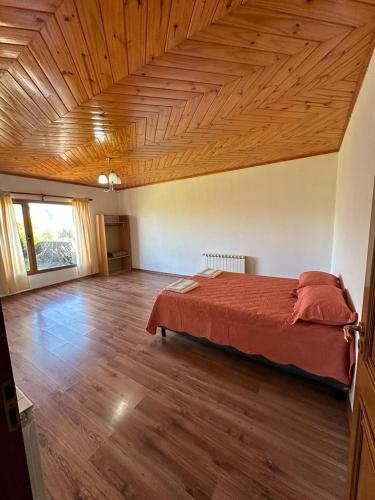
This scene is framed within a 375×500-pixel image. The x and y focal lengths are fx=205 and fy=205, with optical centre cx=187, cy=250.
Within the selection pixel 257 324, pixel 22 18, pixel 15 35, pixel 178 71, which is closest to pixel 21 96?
pixel 15 35

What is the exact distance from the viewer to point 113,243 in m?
6.22

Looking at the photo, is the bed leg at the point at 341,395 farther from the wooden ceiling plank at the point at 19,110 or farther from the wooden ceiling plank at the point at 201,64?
the wooden ceiling plank at the point at 19,110

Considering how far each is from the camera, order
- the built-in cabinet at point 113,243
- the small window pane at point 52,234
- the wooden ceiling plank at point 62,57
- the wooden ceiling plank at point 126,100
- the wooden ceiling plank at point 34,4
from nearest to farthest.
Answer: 1. the wooden ceiling plank at point 34,4
2. the wooden ceiling plank at point 62,57
3. the wooden ceiling plank at point 126,100
4. the small window pane at point 52,234
5. the built-in cabinet at point 113,243

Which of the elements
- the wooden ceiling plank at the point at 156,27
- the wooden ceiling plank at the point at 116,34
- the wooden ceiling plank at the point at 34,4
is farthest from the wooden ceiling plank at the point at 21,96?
the wooden ceiling plank at the point at 156,27

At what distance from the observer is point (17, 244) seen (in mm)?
4098

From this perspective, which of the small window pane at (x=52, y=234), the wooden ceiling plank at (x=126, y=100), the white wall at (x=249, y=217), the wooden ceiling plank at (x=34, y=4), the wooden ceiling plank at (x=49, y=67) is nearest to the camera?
the wooden ceiling plank at (x=34, y=4)

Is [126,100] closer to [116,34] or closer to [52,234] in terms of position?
[116,34]

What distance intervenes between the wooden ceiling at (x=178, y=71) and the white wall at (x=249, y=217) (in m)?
0.90

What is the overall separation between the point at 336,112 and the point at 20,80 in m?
2.84

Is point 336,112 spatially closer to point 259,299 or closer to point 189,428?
point 259,299

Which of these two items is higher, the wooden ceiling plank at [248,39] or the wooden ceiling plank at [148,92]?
the wooden ceiling plank at [148,92]

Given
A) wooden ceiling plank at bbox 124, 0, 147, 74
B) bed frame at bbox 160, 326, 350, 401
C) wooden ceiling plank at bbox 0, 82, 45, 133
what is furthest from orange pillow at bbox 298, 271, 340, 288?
wooden ceiling plank at bbox 0, 82, 45, 133

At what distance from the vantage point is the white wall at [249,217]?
3.53 metres

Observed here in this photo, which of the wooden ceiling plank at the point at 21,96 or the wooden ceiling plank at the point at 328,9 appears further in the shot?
the wooden ceiling plank at the point at 21,96
